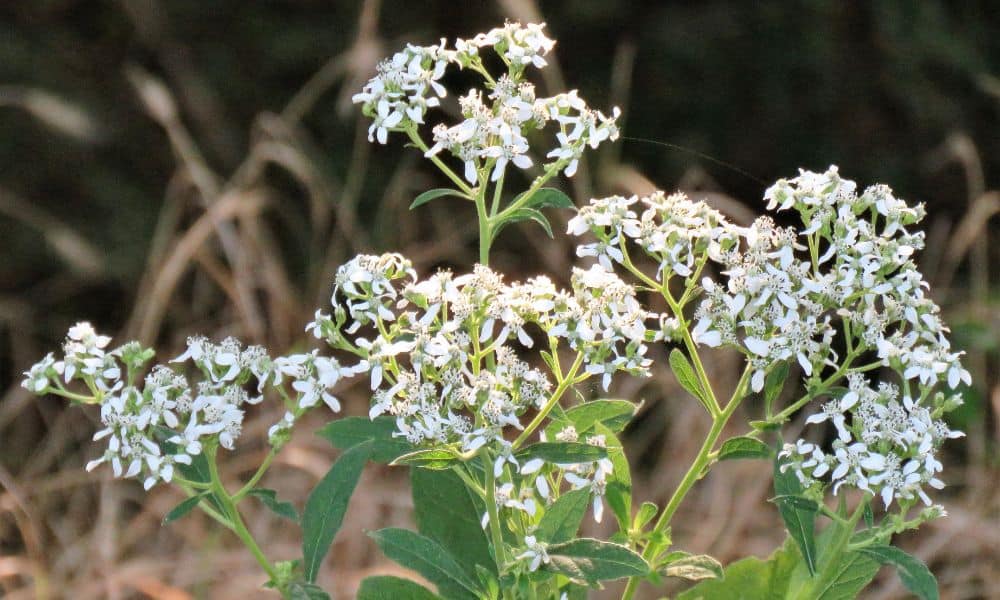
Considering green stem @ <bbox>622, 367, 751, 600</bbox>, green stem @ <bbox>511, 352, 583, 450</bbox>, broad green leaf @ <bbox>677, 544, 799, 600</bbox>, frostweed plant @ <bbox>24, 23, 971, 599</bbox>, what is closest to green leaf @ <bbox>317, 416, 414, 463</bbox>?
frostweed plant @ <bbox>24, 23, 971, 599</bbox>

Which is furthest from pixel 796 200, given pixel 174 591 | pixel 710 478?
pixel 710 478

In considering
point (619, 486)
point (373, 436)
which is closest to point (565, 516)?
point (619, 486)

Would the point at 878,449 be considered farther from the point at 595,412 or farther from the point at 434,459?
the point at 434,459

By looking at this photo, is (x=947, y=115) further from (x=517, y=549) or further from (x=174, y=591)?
(x=517, y=549)

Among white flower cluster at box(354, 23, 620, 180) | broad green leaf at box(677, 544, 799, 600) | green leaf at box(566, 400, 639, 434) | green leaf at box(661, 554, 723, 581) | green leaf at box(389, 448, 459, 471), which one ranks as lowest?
green leaf at box(661, 554, 723, 581)

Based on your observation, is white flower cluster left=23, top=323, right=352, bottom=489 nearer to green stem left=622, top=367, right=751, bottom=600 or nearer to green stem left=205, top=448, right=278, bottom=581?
green stem left=205, top=448, right=278, bottom=581

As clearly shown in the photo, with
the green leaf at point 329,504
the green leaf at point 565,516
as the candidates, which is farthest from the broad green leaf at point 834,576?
the green leaf at point 329,504

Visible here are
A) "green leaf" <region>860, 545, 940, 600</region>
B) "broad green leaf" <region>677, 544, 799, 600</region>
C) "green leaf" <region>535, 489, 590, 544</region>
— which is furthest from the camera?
"broad green leaf" <region>677, 544, 799, 600</region>

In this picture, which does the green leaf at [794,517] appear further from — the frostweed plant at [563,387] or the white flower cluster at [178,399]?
the white flower cluster at [178,399]
